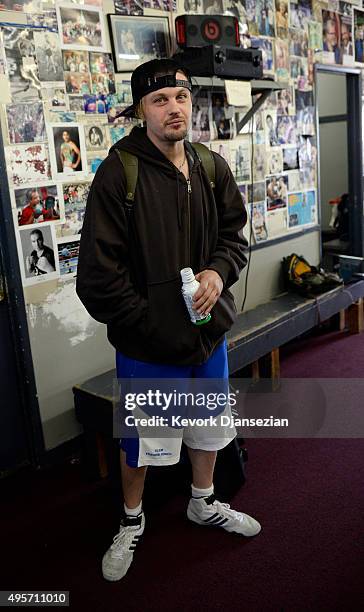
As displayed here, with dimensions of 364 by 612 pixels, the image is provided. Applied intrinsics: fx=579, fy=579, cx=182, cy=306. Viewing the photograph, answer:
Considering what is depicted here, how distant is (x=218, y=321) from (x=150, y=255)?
0.30 metres

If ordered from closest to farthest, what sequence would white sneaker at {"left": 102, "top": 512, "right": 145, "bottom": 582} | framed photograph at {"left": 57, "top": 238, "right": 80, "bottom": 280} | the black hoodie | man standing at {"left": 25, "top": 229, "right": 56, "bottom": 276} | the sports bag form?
the black hoodie → white sneaker at {"left": 102, "top": 512, "right": 145, "bottom": 582} → man standing at {"left": 25, "top": 229, "right": 56, "bottom": 276} → framed photograph at {"left": 57, "top": 238, "right": 80, "bottom": 280} → the sports bag

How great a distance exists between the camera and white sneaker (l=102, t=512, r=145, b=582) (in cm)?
188

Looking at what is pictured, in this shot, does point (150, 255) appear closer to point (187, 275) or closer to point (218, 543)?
point (187, 275)

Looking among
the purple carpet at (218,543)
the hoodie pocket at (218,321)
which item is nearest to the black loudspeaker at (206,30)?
the hoodie pocket at (218,321)

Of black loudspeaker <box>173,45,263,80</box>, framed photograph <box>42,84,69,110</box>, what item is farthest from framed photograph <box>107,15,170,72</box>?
framed photograph <box>42,84,69,110</box>

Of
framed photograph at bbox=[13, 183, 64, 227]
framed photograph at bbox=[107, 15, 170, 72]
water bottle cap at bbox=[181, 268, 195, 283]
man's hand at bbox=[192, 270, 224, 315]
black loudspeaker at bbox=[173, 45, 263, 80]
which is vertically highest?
framed photograph at bbox=[107, 15, 170, 72]

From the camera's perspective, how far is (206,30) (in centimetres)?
287

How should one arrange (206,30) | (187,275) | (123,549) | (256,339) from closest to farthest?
(187,275) < (123,549) < (206,30) < (256,339)

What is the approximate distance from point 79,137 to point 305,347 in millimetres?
2176

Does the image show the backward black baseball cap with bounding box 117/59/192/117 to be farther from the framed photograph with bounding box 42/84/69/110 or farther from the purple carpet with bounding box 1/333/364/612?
the purple carpet with bounding box 1/333/364/612

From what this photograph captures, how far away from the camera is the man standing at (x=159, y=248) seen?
165cm

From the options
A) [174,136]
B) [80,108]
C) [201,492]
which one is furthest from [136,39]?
[201,492]

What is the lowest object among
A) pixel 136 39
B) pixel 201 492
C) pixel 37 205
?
pixel 201 492

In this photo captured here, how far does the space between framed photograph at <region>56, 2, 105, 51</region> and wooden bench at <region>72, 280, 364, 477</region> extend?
1.47 m
